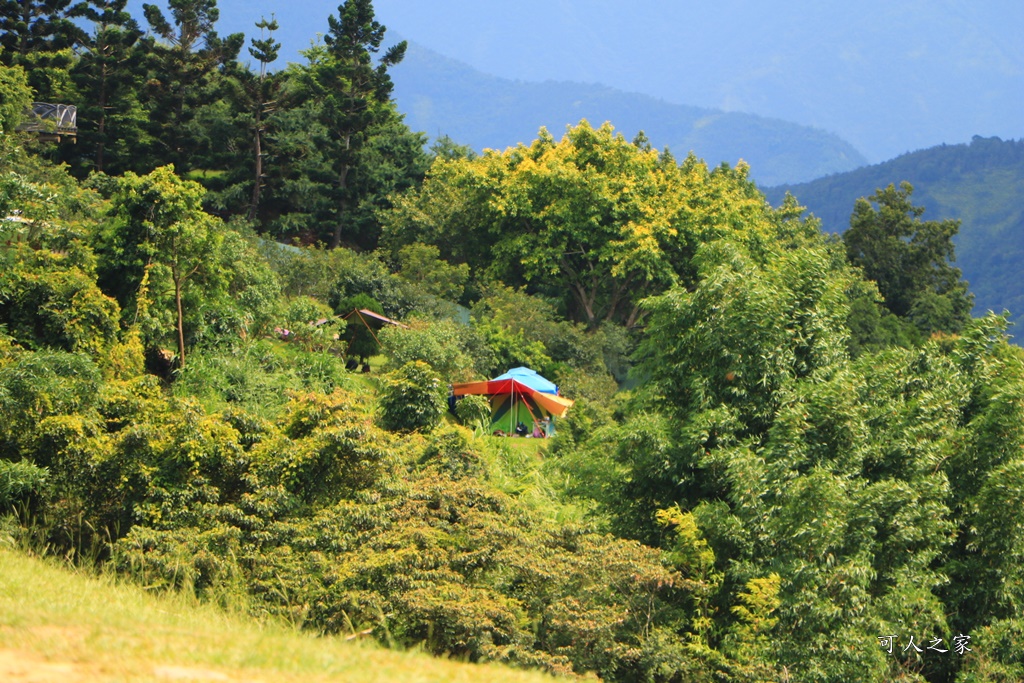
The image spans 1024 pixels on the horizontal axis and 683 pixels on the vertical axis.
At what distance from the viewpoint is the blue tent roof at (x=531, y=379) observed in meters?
26.9

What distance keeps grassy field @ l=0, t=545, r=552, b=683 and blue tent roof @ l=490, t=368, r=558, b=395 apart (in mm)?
19115

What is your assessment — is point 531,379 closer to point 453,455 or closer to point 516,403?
point 516,403

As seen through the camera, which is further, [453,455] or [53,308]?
[53,308]

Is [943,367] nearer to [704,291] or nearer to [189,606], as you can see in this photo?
[704,291]

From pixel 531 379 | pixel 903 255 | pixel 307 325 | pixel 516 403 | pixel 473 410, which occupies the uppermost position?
pixel 903 255

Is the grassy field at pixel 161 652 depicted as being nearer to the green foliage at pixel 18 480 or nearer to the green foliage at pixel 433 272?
the green foliage at pixel 18 480

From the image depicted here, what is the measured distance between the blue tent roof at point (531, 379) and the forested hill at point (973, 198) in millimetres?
91465

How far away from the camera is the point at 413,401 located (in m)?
16.9

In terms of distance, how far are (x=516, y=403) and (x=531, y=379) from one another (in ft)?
3.71

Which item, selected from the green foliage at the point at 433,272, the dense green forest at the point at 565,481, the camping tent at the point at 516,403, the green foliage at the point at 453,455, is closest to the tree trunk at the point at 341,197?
the green foliage at the point at 433,272

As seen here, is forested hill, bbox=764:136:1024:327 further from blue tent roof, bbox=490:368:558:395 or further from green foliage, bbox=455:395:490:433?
green foliage, bbox=455:395:490:433

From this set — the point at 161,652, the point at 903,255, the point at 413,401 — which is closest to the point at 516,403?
the point at 413,401

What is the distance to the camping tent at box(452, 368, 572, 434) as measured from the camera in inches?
1028

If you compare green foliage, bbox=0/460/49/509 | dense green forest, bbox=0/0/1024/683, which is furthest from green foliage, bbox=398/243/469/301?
green foliage, bbox=0/460/49/509
